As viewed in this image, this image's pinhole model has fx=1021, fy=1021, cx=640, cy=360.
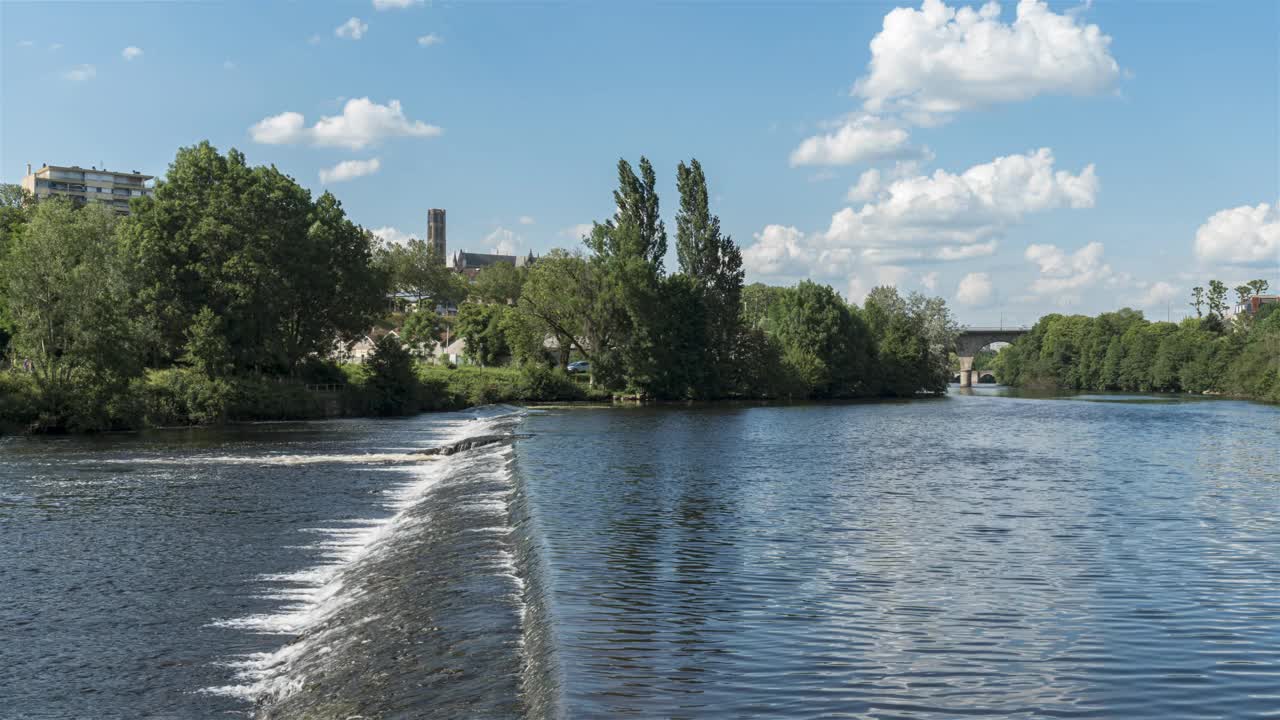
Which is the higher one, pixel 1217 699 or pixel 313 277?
pixel 313 277

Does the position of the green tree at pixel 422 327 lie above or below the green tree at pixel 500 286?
below

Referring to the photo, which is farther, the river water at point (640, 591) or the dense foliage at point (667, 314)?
the dense foliage at point (667, 314)

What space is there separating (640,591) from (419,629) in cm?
347

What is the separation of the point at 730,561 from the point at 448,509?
795 cm

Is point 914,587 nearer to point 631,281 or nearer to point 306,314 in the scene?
point 306,314

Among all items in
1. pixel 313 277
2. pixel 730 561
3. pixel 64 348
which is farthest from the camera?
pixel 313 277

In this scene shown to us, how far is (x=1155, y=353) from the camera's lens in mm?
140875

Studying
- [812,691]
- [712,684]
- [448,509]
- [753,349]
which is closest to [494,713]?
[712,684]

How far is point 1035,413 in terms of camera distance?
73.9m

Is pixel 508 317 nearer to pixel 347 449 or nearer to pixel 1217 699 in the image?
pixel 347 449

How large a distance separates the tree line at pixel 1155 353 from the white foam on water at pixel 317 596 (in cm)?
9942

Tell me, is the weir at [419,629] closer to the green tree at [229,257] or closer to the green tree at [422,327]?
the green tree at [229,257]

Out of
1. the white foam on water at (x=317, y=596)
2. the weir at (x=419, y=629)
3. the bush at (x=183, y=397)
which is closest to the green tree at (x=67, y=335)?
the bush at (x=183, y=397)

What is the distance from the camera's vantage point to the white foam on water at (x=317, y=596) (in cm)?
1146
